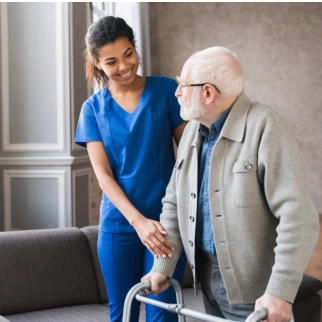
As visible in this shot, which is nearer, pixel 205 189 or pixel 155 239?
pixel 205 189

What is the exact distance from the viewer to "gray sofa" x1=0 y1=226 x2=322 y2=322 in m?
2.73

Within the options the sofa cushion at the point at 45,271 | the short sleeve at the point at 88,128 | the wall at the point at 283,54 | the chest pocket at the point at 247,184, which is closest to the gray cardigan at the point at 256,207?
the chest pocket at the point at 247,184

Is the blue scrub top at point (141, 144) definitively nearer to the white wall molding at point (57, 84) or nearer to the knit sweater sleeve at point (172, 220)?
the knit sweater sleeve at point (172, 220)

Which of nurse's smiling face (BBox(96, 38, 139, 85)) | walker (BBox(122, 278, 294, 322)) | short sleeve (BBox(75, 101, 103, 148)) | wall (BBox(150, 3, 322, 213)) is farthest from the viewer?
wall (BBox(150, 3, 322, 213))

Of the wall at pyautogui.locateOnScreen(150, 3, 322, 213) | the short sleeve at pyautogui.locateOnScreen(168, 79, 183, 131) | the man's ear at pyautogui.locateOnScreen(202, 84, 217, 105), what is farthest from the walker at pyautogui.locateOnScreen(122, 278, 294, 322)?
the wall at pyautogui.locateOnScreen(150, 3, 322, 213)

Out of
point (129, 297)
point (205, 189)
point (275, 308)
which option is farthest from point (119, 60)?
point (275, 308)

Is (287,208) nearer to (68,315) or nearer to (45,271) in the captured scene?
(68,315)

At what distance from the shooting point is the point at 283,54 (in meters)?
7.91

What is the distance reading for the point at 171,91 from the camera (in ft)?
6.54

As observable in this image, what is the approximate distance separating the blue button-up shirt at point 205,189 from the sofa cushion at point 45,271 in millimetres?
1505

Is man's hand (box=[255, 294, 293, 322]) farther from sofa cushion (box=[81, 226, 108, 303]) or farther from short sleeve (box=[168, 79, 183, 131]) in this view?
sofa cushion (box=[81, 226, 108, 303])

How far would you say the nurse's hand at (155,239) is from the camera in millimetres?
1624

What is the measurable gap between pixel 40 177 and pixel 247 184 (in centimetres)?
303

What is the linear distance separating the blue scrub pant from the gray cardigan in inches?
16.2
